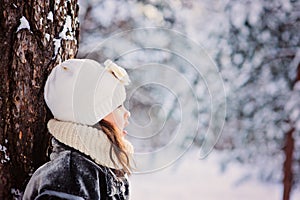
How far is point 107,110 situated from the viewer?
3.96 feet

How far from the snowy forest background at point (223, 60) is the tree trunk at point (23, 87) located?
3.01 metres

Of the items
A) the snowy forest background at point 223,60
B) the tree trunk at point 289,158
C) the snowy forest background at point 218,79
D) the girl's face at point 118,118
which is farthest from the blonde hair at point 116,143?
the tree trunk at point 289,158

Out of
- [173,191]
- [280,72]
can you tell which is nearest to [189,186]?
[173,191]

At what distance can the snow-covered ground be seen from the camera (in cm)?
531

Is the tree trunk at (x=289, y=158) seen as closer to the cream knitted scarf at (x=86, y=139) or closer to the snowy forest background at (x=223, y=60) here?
the snowy forest background at (x=223, y=60)

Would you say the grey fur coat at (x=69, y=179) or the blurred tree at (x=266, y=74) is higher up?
the blurred tree at (x=266, y=74)

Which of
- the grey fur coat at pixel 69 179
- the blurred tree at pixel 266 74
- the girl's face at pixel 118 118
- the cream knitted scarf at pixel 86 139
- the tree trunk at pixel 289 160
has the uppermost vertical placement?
the blurred tree at pixel 266 74

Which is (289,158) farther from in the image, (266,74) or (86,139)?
(86,139)

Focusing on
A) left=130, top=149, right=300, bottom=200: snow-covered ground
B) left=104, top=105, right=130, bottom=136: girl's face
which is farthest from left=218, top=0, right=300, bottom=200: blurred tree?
left=104, top=105, right=130, bottom=136: girl's face

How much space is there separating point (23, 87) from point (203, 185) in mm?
4664

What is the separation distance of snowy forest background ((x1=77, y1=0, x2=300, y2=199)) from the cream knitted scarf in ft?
10.2

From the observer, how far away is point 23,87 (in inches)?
49.4

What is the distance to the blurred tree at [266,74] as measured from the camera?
4578mm

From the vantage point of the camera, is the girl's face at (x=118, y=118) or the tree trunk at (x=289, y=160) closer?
the girl's face at (x=118, y=118)
